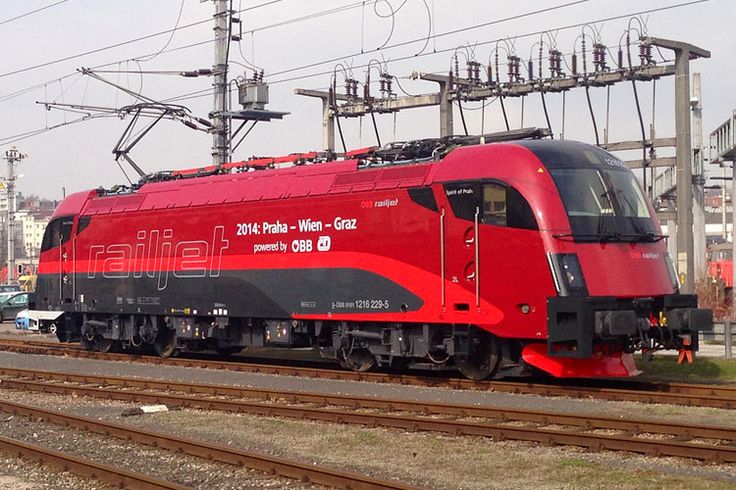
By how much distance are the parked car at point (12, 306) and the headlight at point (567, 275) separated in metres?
34.6

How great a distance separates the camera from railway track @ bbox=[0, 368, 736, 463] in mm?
11383

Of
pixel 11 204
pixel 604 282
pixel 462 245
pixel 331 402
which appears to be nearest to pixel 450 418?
pixel 331 402

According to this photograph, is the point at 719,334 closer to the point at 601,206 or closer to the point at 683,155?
the point at 683,155

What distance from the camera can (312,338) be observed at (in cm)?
2077

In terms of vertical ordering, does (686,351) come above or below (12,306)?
below

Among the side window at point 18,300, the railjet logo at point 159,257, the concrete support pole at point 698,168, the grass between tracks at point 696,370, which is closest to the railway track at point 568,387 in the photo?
the grass between tracks at point 696,370

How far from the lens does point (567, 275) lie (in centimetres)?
1582

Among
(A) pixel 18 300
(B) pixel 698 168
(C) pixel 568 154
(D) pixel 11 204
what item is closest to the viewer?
(C) pixel 568 154

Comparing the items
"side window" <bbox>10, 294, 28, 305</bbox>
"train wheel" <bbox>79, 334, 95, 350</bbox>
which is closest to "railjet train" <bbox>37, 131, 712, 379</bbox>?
"train wheel" <bbox>79, 334, 95, 350</bbox>

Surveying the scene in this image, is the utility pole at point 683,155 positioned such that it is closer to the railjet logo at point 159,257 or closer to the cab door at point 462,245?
the cab door at point 462,245

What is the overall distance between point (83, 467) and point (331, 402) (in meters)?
5.25

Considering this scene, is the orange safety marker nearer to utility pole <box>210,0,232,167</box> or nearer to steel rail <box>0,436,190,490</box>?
steel rail <box>0,436,190,490</box>

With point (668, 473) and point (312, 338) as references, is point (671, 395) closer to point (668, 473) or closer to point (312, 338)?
point (668, 473)

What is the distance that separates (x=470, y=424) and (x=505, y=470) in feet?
7.07
